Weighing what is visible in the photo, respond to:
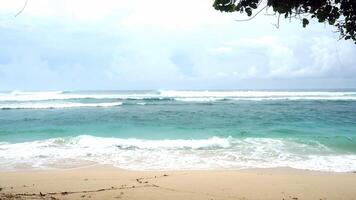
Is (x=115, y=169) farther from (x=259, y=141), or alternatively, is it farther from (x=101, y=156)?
(x=259, y=141)

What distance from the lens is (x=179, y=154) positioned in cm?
1125

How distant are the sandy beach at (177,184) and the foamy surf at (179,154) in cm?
87

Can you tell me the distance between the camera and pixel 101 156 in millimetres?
11086

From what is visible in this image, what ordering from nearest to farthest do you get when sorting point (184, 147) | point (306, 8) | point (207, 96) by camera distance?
point (306, 8)
point (184, 147)
point (207, 96)

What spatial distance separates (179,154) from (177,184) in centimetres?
377

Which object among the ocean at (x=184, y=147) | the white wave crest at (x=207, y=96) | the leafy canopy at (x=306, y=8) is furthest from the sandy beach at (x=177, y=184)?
the white wave crest at (x=207, y=96)

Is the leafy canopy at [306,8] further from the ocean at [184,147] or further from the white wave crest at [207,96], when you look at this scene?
the white wave crest at [207,96]

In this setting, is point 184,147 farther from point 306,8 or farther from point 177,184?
point 306,8

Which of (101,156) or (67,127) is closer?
(101,156)

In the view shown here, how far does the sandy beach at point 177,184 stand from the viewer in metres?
6.65

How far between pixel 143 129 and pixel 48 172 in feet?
30.3

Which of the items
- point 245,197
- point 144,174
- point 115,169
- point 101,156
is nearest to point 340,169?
point 245,197


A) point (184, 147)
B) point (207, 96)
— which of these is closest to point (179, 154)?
point (184, 147)

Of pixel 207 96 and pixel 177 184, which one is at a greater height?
pixel 177 184
